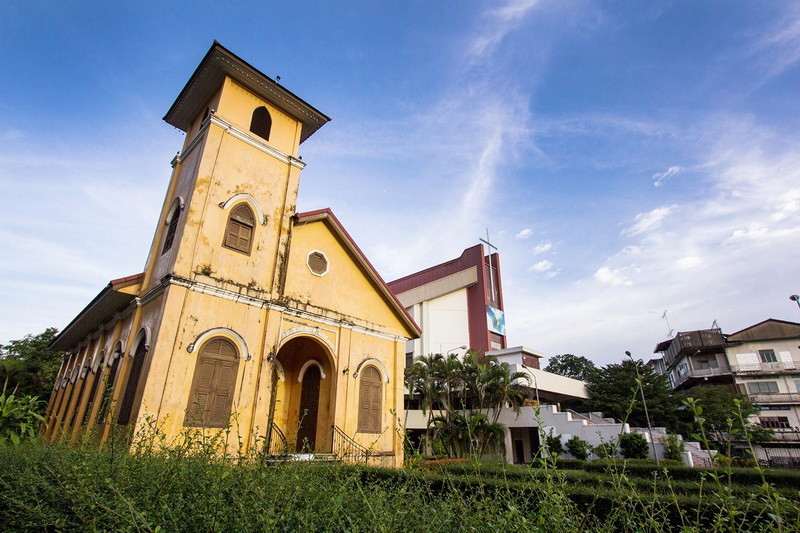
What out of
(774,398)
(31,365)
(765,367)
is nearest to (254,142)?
(31,365)

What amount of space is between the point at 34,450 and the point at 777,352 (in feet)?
173

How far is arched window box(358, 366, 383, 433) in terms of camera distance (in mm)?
13841

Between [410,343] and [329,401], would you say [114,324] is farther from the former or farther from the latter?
[410,343]

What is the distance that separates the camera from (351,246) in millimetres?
15281

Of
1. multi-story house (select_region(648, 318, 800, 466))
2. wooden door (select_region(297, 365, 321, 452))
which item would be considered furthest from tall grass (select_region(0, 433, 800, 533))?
multi-story house (select_region(648, 318, 800, 466))

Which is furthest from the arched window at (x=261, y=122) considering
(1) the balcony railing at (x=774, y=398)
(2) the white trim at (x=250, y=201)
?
(1) the balcony railing at (x=774, y=398)

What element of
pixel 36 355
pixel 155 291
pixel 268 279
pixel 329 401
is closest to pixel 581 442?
pixel 329 401

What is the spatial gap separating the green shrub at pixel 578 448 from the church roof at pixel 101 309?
23.2m

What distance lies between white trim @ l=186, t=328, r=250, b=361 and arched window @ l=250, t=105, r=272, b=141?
7.13 m

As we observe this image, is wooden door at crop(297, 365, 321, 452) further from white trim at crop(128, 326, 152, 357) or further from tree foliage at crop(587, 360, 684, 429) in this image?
tree foliage at crop(587, 360, 684, 429)

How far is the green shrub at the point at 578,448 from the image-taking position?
23734mm

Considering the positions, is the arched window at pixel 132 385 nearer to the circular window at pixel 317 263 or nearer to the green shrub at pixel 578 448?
the circular window at pixel 317 263

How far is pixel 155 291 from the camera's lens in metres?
11.2

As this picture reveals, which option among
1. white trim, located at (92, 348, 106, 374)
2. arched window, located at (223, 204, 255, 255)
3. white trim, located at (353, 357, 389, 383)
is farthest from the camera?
white trim, located at (353, 357, 389, 383)
